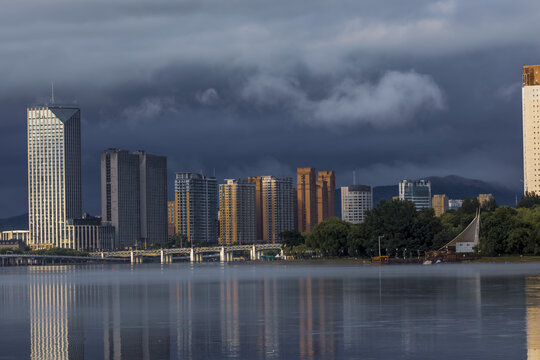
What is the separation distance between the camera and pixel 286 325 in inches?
1880

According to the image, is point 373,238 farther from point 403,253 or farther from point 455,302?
point 455,302

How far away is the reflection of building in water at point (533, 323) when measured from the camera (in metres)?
35.5

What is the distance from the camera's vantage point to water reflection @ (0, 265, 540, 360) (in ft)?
123

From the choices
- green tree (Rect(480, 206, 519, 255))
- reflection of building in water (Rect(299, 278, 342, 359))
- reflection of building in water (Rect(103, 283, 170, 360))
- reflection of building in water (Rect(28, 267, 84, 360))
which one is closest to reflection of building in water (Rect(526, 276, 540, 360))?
reflection of building in water (Rect(299, 278, 342, 359))

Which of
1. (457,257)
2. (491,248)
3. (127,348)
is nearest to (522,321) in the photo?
(127,348)

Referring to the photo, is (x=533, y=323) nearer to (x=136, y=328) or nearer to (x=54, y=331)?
(x=136, y=328)

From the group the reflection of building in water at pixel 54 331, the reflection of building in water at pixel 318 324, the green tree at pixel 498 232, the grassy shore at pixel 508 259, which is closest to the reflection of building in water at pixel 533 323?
the reflection of building in water at pixel 318 324

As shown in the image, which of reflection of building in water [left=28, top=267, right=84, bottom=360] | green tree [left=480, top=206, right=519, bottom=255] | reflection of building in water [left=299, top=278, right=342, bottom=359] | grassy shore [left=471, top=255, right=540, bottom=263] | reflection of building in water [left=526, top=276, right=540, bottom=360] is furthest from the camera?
green tree [left=480, top=206, right=519, bottom=255]

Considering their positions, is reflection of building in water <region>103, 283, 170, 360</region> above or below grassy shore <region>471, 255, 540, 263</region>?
above

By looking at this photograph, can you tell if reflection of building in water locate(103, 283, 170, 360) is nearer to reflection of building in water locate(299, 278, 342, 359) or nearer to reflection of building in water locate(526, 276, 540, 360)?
reflection of building in water locate(299, 278, 342, 359)

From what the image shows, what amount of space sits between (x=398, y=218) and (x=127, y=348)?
161 meters

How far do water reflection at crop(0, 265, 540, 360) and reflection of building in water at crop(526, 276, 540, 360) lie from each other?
0.05m

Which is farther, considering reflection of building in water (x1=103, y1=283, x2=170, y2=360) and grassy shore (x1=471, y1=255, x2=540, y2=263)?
grassy shore (x1=471, y1=255, x2=540, y2=263)

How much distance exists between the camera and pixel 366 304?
202 feet
